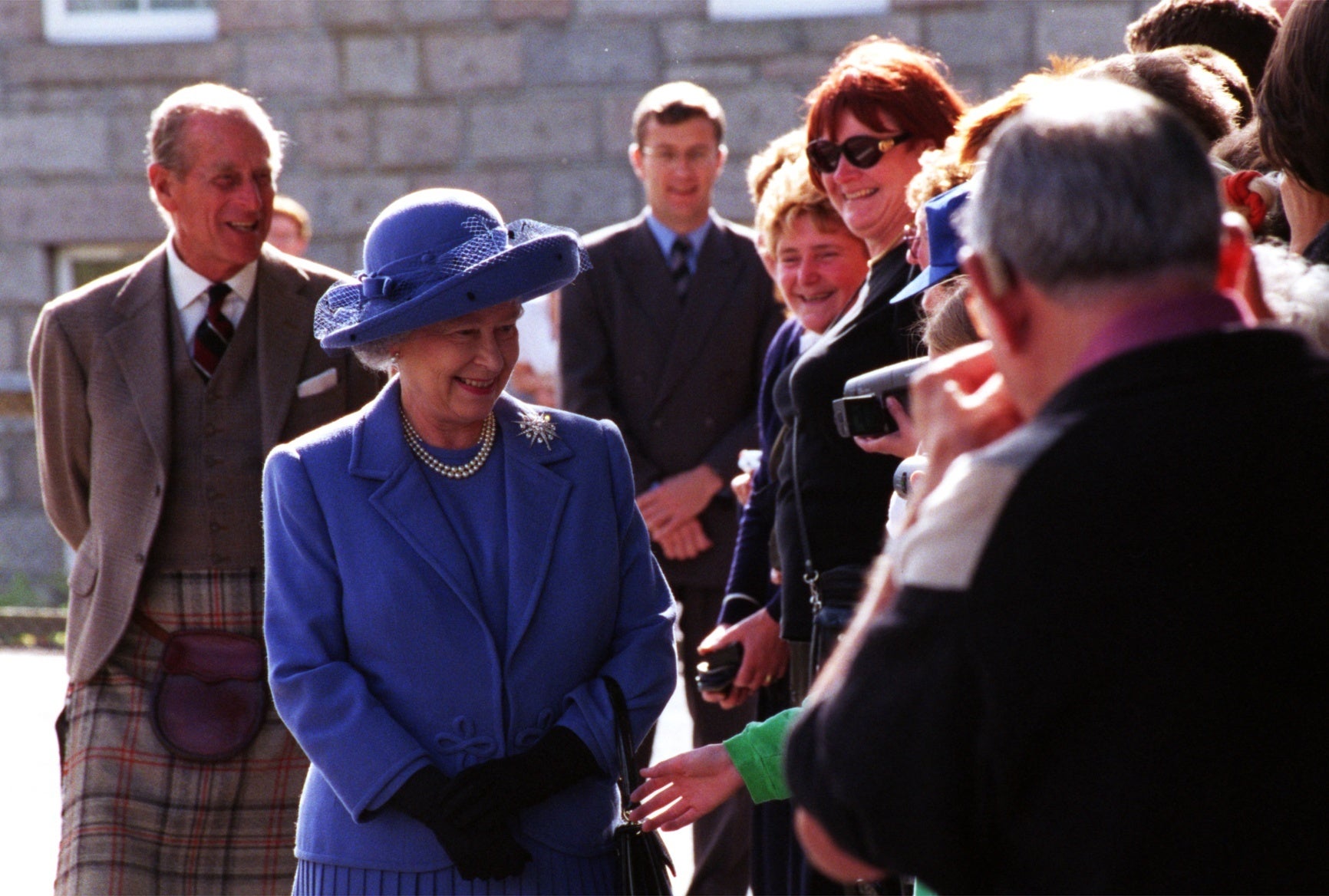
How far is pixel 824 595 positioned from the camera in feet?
11.6

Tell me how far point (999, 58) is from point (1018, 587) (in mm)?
7456

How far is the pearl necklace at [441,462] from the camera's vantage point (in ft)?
9.30

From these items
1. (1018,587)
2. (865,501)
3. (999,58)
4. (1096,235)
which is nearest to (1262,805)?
(1018,587)

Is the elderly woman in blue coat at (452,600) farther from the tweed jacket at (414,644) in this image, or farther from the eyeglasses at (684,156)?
the eyeglasses at (684,156)

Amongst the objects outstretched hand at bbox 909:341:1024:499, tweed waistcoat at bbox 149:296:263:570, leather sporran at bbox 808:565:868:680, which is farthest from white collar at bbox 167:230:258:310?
outstretched hand at bbox 909:341:1024:499

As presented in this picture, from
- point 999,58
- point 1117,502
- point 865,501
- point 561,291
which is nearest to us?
point 1117,502

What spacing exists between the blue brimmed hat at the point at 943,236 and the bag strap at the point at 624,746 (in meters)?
0.86

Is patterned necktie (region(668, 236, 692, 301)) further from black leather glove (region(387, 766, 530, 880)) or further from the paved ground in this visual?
black leather glove (region(387, 766, 530, 880))

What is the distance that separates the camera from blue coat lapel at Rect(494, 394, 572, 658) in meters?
2.75

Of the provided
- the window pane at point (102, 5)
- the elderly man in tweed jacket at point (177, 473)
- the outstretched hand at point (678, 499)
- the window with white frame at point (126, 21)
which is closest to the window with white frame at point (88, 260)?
the window with white frame at point (126, 21)

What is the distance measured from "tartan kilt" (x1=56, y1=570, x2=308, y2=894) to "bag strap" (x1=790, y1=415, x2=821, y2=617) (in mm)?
1255

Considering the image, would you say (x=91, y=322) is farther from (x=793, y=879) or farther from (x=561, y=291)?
(x=793, y=879)

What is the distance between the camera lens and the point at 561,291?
17.5 feet

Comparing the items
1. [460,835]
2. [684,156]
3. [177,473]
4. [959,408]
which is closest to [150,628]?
[177,473]
